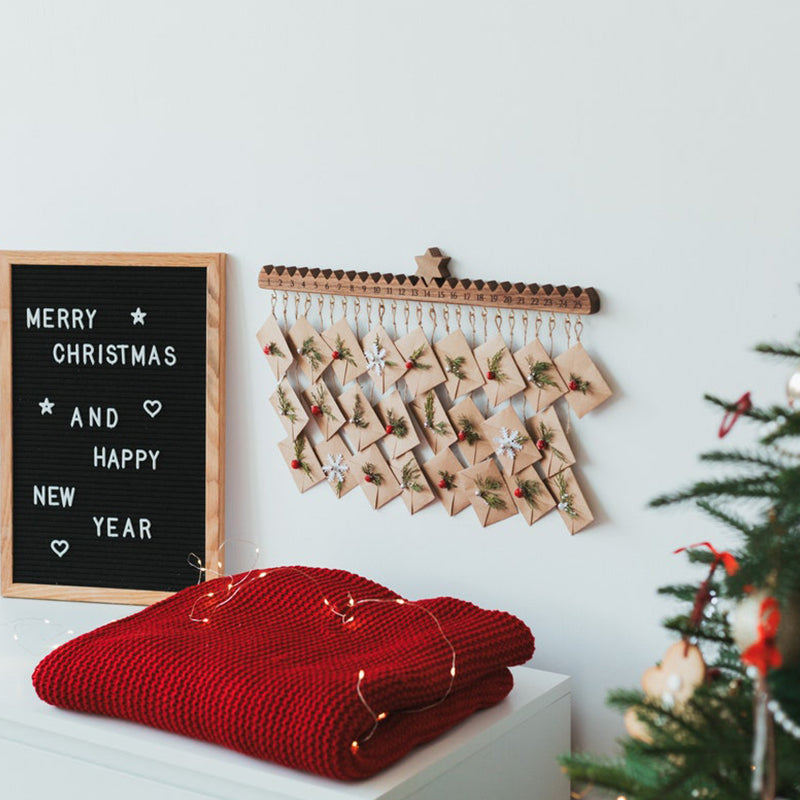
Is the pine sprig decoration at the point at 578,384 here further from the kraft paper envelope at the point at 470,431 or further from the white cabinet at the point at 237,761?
the white cabinet at the point at 237,761

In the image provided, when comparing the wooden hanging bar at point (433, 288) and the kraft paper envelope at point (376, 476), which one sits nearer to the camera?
the wooden hanging bar at point (433, 288)

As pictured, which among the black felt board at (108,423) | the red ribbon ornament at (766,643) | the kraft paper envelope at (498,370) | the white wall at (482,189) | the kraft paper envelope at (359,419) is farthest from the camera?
the black felt board at (108,423)

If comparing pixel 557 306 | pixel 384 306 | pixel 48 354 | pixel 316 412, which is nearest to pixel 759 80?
pixel 557 306

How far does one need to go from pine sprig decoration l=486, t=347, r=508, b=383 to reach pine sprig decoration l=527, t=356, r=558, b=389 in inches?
1.3

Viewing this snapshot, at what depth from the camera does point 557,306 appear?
131cm

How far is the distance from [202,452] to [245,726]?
1.88 ft

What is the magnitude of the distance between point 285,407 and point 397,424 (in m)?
0.16

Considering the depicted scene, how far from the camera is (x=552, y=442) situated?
1.33 m

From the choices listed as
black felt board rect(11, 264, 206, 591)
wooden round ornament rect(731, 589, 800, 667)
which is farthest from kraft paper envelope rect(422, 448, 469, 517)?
wooden round ornament rect(731, 589, 800, 667)

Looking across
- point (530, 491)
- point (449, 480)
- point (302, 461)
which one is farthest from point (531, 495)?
point (302, 461)

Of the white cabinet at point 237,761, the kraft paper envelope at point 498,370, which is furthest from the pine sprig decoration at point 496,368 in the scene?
the white cabinet at point 237,761

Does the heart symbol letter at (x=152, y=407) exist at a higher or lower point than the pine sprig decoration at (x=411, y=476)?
higher

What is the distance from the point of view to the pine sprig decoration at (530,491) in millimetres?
1355

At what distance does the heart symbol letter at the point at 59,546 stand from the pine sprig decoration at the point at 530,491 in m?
0.67
